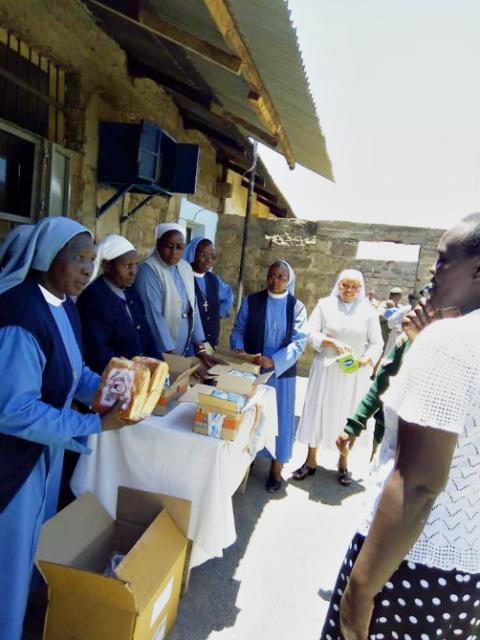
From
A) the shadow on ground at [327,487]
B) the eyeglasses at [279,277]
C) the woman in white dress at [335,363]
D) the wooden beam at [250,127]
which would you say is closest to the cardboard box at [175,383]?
the eyeglasses at [279,277]

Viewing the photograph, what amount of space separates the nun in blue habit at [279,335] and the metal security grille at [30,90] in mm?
2251

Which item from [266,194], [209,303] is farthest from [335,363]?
[266,194]

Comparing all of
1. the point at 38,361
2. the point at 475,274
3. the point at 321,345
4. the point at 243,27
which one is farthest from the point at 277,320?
the point at 475,274

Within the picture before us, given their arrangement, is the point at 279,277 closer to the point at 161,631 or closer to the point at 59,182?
the point at 59,182

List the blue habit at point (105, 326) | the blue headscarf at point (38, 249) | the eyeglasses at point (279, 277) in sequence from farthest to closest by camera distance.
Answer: the eyeglasses at point (279, 277) → the blue habit at point (105, 326) → the blue headscarf at point (38, 249)

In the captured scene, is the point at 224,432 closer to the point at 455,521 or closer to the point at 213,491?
the point at 213,491

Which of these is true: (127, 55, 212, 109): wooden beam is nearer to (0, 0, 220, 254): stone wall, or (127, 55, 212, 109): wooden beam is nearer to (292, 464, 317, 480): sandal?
(0, 0, 220, 254): stone wall

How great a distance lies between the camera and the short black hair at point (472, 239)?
1040 millimetres

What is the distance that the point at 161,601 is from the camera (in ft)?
5.86

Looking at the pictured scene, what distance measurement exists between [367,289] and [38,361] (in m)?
7.10

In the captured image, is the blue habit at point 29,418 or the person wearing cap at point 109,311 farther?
the person wearing cap at point 109,311

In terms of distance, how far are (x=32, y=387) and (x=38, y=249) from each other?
0.53 metres

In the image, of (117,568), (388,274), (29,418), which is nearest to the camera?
(29,418)

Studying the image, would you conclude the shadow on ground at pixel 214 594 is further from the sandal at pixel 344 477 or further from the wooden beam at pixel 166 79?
the wooden beam at pixel 166 79
